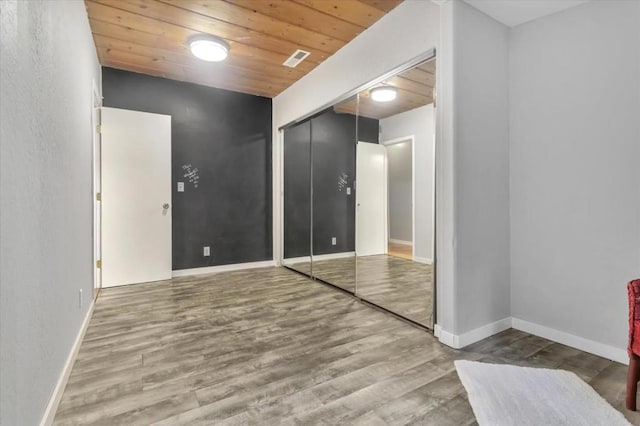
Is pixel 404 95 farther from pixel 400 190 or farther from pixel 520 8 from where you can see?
pixel 520 8

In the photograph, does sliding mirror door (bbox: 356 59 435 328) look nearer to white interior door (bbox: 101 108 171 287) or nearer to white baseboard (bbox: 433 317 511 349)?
white baseboard (bbox: 433 317 511 349)

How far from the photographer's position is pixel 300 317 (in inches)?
114

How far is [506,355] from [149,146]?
14.6 feet

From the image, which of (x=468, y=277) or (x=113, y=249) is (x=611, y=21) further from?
(x=113, y=249)

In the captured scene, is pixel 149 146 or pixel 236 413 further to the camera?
pixel 149 146

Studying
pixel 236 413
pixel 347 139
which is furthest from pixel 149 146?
pixel 236 413

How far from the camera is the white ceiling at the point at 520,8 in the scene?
2291mm

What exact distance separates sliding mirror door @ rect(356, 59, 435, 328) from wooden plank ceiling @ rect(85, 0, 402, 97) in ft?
2.32

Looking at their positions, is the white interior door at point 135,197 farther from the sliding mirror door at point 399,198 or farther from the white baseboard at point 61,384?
the sliding mirror door at point 399,198

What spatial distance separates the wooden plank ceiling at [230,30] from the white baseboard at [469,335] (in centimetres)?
273

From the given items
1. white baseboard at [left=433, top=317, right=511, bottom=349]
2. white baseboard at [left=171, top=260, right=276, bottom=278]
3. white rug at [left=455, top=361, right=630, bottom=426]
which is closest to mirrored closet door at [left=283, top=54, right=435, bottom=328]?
white baseboard at [left=433, top=317, right=511, bottom=349]

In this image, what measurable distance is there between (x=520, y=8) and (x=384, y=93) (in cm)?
121

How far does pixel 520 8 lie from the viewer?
238 centimetres

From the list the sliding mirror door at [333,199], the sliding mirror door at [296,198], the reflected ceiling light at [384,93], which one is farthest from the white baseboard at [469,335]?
the sliding mirror door at [296,198]
